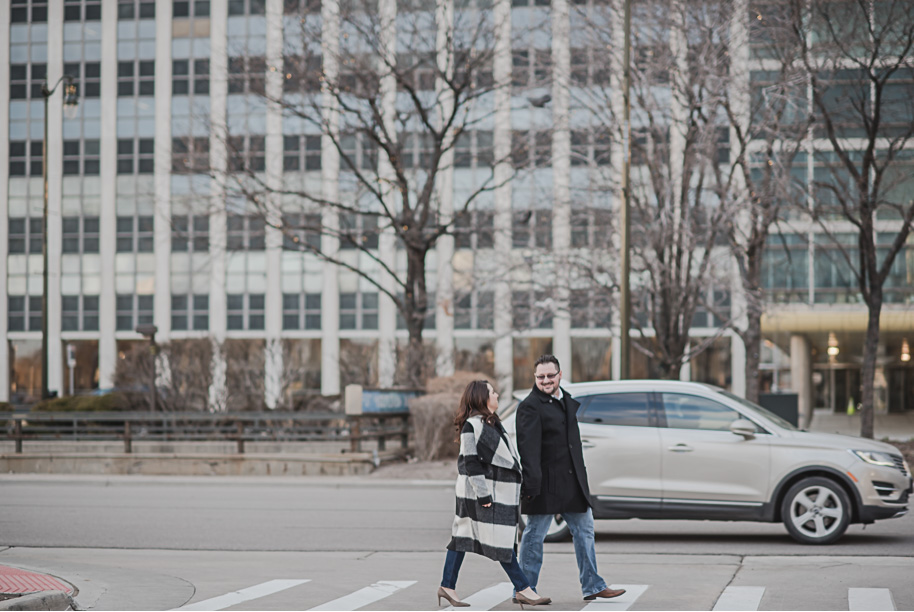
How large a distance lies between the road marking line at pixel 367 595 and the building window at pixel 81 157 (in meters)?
52.6

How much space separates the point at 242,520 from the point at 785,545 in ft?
23.7

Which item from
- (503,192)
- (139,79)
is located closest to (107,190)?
(139,79)

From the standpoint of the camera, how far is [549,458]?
8.26 m

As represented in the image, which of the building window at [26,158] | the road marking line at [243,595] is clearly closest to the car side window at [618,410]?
the road marking line at [243,595]

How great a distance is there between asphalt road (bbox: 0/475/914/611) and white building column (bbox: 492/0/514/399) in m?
11.2

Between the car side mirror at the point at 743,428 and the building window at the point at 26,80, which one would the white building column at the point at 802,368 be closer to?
the car side mirror at the point at 743,428

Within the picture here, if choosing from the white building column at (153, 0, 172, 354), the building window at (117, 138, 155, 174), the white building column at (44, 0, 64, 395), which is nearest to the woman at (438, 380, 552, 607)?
the white building column at (153, 0, 172, 354)

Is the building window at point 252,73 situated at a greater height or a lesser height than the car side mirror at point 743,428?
greater

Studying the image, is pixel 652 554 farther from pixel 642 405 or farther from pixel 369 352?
pixel 369 352

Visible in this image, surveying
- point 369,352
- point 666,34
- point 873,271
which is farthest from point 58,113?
point 873,271

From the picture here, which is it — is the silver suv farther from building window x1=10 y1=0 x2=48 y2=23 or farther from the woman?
building window x1=10 y1=0 x2=48 y2=23

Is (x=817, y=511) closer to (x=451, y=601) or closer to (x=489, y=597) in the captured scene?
(x=489, y=597)

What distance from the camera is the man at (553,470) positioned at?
8.16 meters

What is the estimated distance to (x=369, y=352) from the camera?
1359 inches
